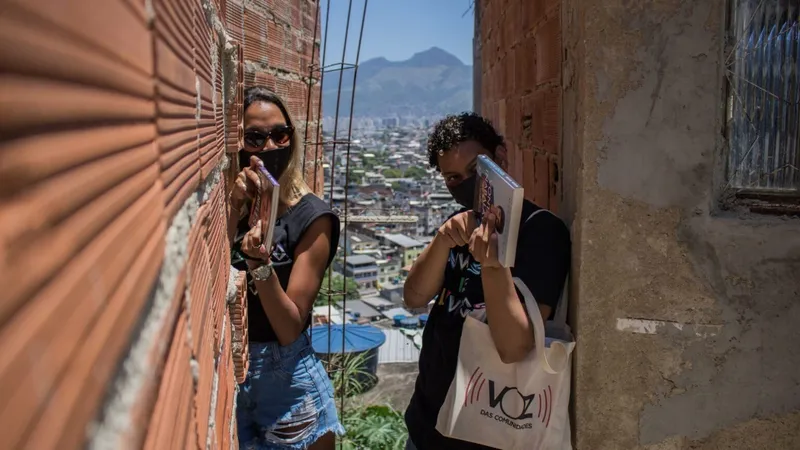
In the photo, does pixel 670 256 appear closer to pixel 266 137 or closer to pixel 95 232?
pixel 266 137

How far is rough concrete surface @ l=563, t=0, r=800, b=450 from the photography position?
5.19ft

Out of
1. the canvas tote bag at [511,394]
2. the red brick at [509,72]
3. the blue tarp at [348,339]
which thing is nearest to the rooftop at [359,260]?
the blue tarp at [348,339]

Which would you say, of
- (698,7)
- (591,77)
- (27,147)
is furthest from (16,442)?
(698,7)

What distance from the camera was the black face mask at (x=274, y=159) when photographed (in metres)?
2.09

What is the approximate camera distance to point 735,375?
64.8 inches

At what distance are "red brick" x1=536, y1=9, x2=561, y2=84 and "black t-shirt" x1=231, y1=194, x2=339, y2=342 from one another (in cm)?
84

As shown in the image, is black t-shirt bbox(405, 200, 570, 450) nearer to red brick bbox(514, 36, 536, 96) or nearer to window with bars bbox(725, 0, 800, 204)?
window with bars bbox(725, 0, 800, 204)

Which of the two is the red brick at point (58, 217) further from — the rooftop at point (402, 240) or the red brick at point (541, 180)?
the rooftop at point (402, 240)

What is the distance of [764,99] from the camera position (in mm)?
1674

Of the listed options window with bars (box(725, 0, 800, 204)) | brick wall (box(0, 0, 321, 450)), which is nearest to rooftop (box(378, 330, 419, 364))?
window with bars (box(725, 0, 800, 204))

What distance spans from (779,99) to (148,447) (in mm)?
1810

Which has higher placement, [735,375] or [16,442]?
[16,442]

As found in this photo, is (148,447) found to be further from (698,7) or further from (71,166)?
(698,7)

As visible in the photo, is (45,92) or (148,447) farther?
(148,447)
